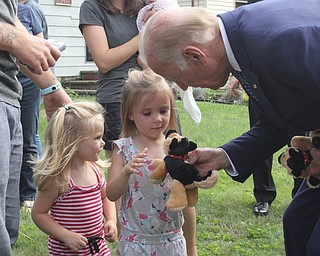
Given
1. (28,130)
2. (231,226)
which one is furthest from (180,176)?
(28,130)

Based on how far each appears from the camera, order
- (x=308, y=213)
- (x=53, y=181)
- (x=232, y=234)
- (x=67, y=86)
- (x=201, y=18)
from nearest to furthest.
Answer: (x=201, y=18) < (x=308, y=213) < (x=53, y=181) < (x=232, y=234) < (x=67, y=86)

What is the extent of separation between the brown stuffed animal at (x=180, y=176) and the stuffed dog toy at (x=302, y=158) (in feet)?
1.23

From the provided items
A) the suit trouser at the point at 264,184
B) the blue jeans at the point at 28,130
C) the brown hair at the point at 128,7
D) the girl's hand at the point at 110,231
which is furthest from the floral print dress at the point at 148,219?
the blue jeans at the point at 28,130

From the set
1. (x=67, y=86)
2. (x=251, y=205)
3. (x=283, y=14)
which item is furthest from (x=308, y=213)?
(x=67, y=86)

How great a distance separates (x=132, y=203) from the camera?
3.55 meters

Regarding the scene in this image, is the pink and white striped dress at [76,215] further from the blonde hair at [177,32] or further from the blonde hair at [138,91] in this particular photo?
the blonde hair at [177,32]

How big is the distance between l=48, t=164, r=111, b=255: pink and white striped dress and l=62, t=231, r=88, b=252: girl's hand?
0.06 metres

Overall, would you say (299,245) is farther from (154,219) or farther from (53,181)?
(53,181)

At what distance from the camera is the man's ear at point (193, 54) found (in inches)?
104

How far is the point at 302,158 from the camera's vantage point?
3.13 metres

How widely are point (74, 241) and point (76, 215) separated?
0.17m

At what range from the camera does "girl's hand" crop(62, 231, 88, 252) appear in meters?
3.43

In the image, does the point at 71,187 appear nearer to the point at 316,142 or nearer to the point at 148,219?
the point at 148,219

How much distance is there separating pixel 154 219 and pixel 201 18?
1314 millimetres
